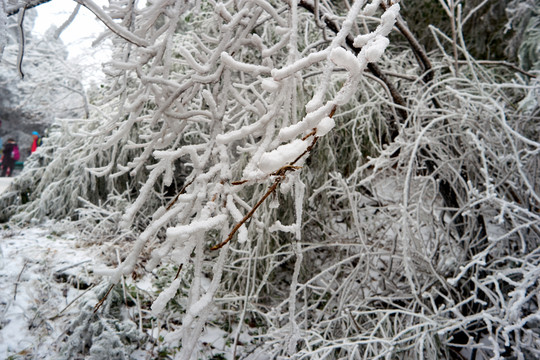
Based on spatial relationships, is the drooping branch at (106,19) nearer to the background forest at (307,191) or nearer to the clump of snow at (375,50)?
the background forest at (307,191)

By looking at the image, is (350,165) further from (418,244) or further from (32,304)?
(32,304)

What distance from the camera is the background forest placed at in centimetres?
86

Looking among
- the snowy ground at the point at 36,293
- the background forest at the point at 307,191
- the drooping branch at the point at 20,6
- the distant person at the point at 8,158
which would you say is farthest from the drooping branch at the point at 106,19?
the distant person at the point at 8,158

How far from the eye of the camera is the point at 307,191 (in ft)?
9.38

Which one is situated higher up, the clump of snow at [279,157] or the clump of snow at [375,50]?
the clump of snow at [375,50]

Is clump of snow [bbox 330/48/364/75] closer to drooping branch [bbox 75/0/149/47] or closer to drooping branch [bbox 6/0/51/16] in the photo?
drooping branch [bbox 75/0/149/47]

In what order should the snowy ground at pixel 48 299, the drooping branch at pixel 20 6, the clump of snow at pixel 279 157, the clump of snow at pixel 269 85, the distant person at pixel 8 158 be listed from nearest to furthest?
the clump of snow at pixel 279 157
the clump of snow at pixel 269 85
the drooping branch at pixel 20 6
the snowy ground at pixel 48 299
the distant person at pixel 8 158

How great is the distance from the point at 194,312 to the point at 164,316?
209 cm

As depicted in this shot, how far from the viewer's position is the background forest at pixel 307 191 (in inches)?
33.9

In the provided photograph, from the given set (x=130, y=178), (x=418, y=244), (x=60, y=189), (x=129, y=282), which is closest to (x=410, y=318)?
(x=418, y=244)

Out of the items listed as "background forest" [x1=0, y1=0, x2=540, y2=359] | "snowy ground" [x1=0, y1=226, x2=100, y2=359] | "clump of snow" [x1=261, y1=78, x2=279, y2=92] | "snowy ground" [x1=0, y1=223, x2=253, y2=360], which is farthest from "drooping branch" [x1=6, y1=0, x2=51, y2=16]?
"snowy ground" [x1=0, y1=226, x2=100, y2=359]

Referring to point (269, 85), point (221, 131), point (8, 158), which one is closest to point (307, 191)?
point (221, 131)

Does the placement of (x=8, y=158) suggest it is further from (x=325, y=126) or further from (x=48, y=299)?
(x=325, y=126)

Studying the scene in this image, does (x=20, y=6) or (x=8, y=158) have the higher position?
(x=20, y=6)
